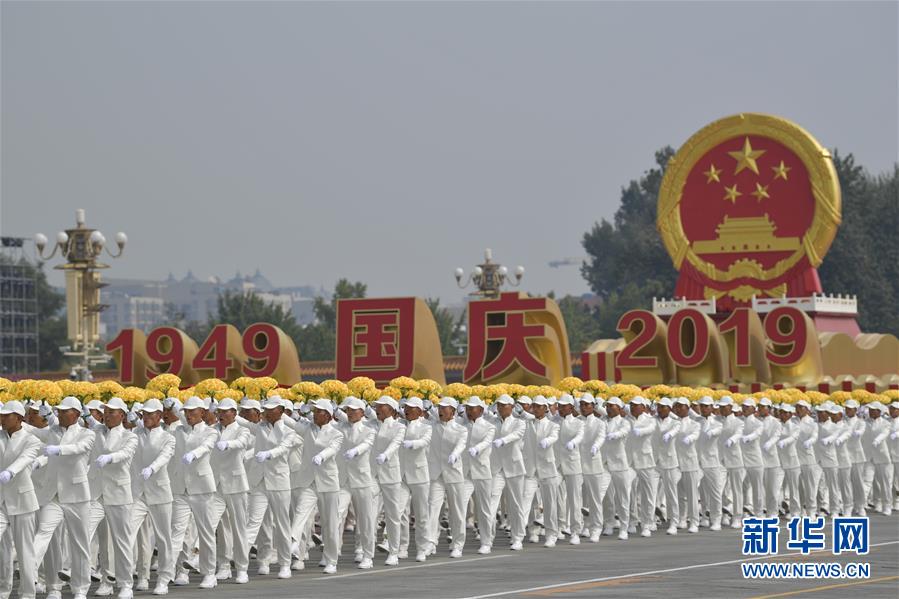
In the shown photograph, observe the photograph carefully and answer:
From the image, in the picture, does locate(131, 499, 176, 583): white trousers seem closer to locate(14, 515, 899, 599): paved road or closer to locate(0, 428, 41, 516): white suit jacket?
locate(14, 515, 899, 599): paved road

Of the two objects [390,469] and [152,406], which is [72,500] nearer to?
[152,406]

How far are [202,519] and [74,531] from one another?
71.2 inches

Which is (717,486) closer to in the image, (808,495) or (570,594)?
(808,495)

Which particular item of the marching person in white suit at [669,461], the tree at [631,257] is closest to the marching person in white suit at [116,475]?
the marching person in white suit at [669,461]

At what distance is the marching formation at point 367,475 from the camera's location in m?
16.4

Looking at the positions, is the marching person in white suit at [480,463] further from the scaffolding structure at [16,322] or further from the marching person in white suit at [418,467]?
the scaffolding structure at [16,322]

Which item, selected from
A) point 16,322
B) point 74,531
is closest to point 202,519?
point 74,531

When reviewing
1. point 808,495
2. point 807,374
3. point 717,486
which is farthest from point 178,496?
point 807,374

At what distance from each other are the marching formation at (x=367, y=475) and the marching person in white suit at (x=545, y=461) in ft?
0.08

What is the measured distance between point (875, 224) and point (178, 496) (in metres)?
79.2

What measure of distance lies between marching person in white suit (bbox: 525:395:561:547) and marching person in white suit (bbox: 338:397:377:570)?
334 centimetres

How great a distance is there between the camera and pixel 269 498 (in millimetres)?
18641

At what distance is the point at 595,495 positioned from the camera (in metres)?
23.3

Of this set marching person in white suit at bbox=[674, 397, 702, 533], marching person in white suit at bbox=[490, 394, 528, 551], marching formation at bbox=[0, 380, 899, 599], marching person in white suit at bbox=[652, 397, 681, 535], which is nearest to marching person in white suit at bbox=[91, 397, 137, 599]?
marching formation at bbox=[0, 380, 899, 599]
